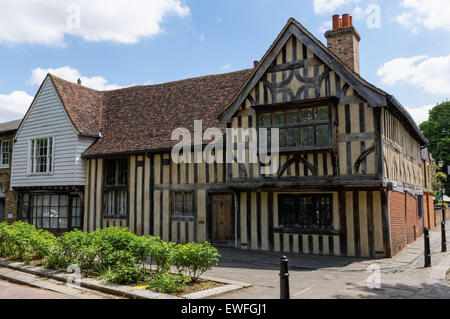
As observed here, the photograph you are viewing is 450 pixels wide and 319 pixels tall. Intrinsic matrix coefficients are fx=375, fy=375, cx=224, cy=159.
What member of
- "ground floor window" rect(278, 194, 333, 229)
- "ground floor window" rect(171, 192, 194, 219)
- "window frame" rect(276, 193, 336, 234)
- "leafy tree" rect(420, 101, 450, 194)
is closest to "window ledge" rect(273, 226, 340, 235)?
"window frame" rect(276, 193, 336, 234)

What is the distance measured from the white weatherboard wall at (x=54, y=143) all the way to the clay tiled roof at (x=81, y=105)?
251mm

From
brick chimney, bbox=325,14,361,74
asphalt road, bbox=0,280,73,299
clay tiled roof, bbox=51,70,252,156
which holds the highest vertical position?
brick chimney, bbox=325,14,361,74

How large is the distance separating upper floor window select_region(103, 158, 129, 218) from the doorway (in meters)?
4.04

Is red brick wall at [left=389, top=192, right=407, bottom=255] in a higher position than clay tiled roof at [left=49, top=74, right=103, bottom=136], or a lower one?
lower

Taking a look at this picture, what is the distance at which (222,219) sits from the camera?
1365 cm

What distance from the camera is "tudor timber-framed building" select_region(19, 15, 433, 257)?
435 inches

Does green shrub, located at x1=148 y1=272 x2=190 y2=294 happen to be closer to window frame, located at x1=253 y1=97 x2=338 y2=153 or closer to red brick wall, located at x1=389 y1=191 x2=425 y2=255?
window frame, located at x1=253 y1=97 x2=338 y2=153

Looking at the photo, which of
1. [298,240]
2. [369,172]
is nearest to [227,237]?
[298,240]

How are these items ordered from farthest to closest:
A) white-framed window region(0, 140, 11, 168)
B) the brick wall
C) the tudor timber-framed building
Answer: the brick wall, white-framed window region(0, 140, 11, 168), the tudor timber-framed building

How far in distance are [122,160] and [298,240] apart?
26.5ft

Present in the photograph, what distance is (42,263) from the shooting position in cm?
901

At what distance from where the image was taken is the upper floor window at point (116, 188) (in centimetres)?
1561
